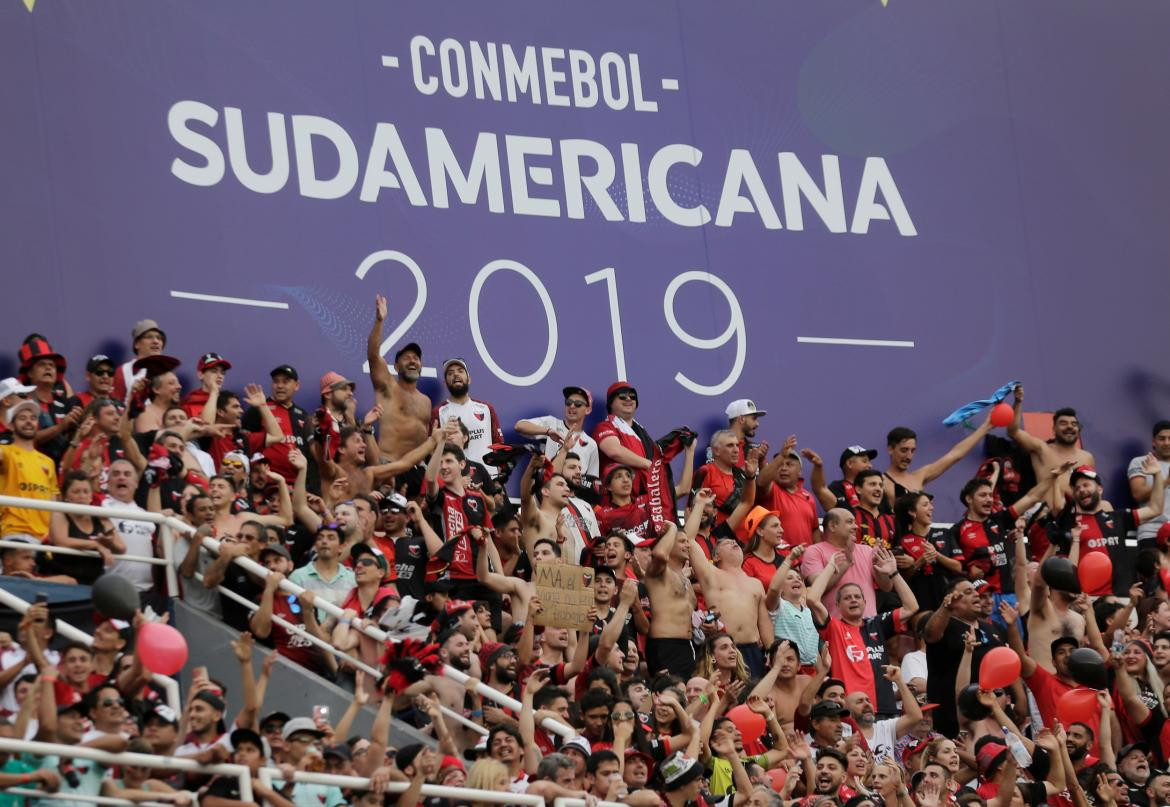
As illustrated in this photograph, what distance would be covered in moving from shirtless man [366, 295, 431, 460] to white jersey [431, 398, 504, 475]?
15 cm

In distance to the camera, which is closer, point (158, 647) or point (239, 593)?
point (158, 647)

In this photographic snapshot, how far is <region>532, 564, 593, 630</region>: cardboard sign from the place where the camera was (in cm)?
1293

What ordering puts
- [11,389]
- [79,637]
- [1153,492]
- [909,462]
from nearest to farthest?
[79,637] → [11,389] → [909,462] → [1153,492]

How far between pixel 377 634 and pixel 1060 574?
571 cm

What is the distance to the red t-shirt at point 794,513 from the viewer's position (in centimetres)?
1684

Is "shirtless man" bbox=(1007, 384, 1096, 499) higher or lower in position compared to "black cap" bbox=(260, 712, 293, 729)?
higher

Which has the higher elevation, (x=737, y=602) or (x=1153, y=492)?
(x=1153, y=492)

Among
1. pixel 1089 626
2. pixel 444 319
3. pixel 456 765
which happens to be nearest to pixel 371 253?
pixel 444 319

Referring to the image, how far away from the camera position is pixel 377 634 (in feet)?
39.9

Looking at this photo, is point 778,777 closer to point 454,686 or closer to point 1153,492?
point 454,686

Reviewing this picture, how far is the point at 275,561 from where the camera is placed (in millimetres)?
12414

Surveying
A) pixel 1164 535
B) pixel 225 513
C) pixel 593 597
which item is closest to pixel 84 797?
pixel 225 513

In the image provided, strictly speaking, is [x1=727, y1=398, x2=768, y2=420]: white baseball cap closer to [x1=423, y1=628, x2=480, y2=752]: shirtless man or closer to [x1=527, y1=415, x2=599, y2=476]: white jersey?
[x1=527, y1=415, x2=599, y2=476]: white jersey

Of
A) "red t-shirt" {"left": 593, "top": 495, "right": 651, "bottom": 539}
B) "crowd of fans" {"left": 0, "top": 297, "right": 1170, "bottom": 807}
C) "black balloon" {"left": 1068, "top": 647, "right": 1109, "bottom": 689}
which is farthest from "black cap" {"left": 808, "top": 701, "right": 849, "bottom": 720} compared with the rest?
"red t-shirt" {"left": 593, "top": 495, "right": 651, "bottom": 539}
